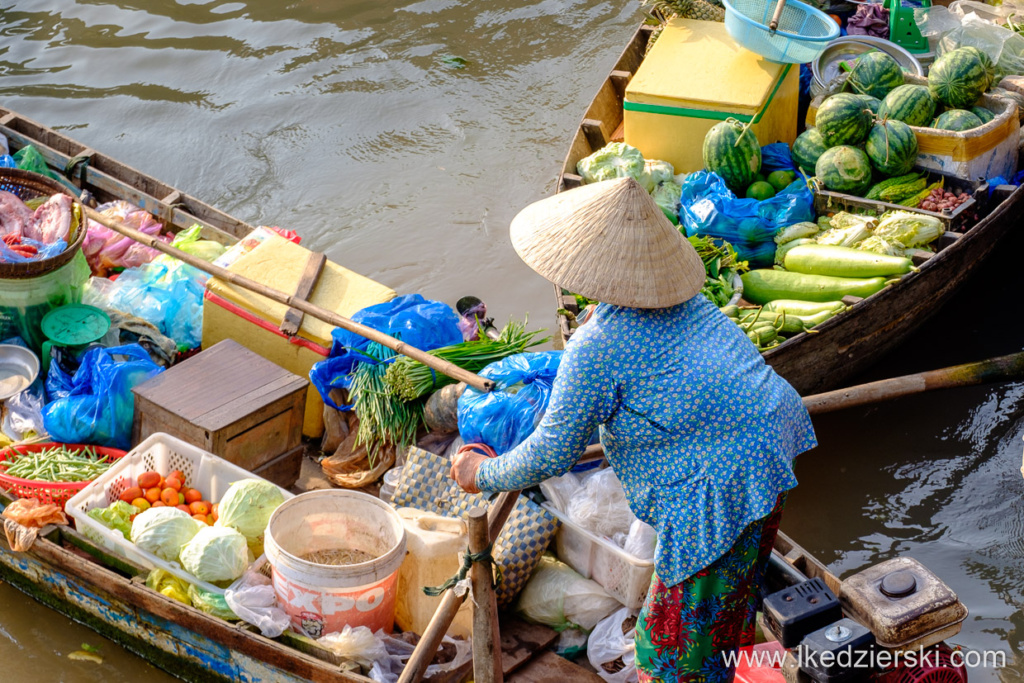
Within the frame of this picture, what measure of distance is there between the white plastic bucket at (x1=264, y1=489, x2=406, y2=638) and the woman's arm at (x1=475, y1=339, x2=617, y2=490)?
85cm

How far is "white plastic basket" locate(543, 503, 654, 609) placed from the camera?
345 cm

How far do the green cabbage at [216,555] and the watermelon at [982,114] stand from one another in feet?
16.7

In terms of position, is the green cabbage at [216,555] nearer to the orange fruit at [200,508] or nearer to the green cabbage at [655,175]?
the orange fruit at [200,508]

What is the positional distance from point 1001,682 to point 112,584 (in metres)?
3.63

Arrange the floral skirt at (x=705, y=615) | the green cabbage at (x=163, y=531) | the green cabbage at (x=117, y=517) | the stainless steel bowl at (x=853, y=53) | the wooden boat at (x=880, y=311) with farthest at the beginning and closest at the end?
1. the stainless steel bowl at (x=853, y=53)
2. the wooden boat at (x=880, y=311)
3. the green cabbage at (x=117, y=517)
4. the green cabbage at (x=163, y=531)
5. the floral skirt at (x=705, y=615)

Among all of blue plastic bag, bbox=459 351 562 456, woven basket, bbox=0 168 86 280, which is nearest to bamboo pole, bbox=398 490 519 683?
blue plastic bag, bbox=459 351 562 456

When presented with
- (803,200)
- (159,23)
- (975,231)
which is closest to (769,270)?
(803,200)

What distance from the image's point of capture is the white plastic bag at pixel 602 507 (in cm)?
367

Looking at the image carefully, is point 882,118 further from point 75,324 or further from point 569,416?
point 75,324

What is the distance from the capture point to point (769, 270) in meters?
5.50

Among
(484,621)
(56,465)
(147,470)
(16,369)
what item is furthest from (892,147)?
(16,369)

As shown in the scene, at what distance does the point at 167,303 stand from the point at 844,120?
404 cm

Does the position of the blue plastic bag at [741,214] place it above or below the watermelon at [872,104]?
below

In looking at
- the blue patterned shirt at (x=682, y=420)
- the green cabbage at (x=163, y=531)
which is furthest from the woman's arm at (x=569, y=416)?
the green cabbage at (x=163, y=531)
